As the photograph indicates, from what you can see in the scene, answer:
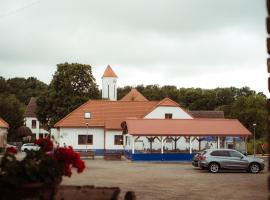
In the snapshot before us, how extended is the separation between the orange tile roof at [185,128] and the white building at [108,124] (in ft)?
18.2

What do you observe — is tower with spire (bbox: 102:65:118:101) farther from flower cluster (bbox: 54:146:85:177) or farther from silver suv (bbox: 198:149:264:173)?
flower cluster (bbox: 54:146:85:177)

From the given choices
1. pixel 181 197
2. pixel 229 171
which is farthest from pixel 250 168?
pixel 181 197

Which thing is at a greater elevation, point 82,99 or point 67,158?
point 82,99

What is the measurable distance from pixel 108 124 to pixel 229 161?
30.6m

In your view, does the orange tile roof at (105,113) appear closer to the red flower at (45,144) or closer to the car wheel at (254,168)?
the car wheel at (254,168)

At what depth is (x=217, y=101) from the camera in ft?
376

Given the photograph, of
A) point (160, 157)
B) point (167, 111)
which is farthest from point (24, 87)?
point (160, 157)

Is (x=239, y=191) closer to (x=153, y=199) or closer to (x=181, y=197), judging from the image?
(x=181, y=197)

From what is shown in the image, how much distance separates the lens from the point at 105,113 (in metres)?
61.1

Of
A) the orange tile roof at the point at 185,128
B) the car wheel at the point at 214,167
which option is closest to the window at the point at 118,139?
the orange tile roof at the point at 185,128

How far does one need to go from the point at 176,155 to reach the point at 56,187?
41.7 metres

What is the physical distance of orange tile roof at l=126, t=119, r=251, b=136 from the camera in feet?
153

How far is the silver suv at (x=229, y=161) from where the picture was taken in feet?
98.0

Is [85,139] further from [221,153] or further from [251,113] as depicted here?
[221,153]
